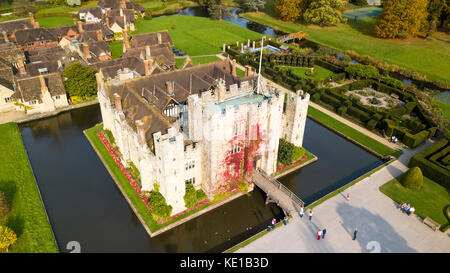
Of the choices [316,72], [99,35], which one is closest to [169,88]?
[316,72]

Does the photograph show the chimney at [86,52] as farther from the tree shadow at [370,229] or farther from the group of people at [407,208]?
the group of people at [407,208]

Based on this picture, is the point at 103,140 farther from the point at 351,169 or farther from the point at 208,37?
the point at 208,37

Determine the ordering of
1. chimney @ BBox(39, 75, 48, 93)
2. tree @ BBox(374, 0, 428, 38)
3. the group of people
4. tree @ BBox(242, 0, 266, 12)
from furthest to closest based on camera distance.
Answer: tree @ BBox(242, 0, 266, 12)
tree @ BBox(374, 0, 428, 38)
chimney @ BBox(39, 75, 48, 93)
the group of people

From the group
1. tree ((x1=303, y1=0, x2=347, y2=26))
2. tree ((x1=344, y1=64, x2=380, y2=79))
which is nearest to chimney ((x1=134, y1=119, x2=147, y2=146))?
tree ((x1=344, y1=64, x2=380, y2=79))

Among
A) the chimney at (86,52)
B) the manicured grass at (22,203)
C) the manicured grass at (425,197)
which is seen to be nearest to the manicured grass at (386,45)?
the manicured grass at (425,197)

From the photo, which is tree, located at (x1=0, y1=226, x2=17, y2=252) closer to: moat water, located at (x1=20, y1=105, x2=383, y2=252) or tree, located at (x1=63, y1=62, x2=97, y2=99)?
moat water, located at (x1=20, y1=105, x2=383, y2=252)

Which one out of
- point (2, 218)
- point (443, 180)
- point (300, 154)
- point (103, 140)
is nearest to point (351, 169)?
point (300, 154)
